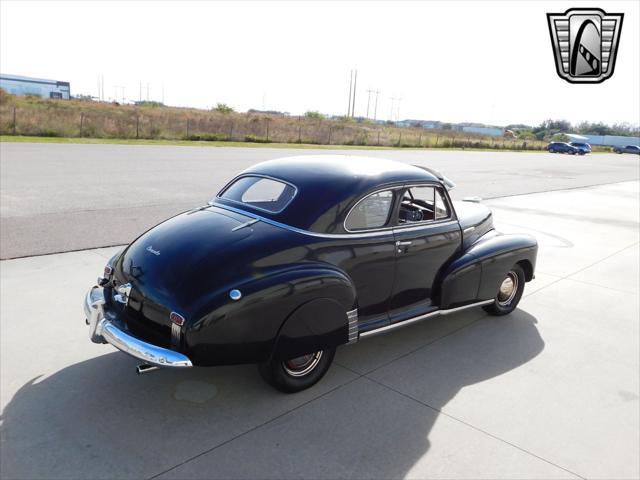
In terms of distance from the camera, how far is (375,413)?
359 cm

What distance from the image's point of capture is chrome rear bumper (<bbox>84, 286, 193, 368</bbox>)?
3.18 metres

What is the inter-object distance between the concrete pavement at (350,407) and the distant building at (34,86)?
451ft

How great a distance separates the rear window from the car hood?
0.85 ft

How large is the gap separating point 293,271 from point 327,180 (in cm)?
95

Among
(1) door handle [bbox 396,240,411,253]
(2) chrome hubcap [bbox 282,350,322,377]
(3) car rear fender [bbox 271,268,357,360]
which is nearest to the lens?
(3) car rear fender [bbox 271,268,357,360]

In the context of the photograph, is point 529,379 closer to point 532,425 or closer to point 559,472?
point 532,425

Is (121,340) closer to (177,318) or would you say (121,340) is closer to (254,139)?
(177,318)

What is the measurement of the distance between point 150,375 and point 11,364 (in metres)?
1.03

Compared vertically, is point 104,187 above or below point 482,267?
below

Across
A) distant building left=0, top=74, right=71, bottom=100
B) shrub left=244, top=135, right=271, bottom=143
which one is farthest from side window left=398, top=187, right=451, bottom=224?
distant building left=0, top=74, right=71, bottom=100

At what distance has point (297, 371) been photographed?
12.5 ft

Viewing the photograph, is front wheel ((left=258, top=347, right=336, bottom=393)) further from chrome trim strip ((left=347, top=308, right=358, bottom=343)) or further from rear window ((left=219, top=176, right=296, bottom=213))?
rear window ((left=219, top=176, right=296, bottom=213))

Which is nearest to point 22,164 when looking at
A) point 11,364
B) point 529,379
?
point 11,364

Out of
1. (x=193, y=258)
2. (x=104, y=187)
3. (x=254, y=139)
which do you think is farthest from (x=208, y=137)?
(x=193, y=258)
